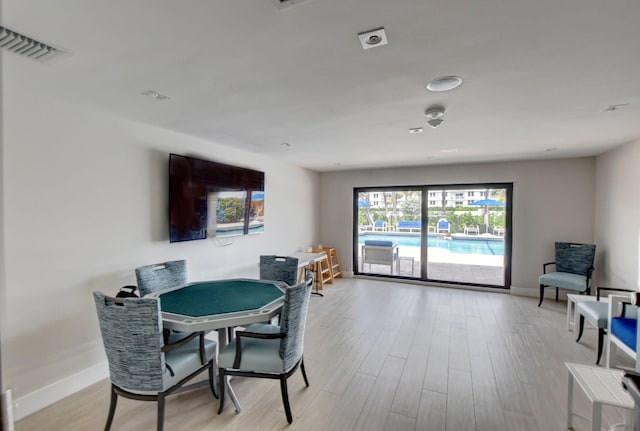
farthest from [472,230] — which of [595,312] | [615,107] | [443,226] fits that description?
[615,107]

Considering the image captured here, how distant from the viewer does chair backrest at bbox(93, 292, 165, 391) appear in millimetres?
2074

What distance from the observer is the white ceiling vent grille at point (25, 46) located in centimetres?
175

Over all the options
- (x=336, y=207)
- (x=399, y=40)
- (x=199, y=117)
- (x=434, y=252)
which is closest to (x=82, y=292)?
(x=199, y=117)

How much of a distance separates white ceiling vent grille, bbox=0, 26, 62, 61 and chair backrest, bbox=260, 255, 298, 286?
2.61 metres

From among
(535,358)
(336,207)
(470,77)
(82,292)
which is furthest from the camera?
(336,207)

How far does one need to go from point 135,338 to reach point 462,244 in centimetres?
577

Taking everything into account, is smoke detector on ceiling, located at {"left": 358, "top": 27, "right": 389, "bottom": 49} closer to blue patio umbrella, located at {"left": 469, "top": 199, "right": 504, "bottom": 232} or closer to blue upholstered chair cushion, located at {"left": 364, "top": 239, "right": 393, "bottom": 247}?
blue patio umbrella, located at {"left": 469, "top": 199, "right": 504, "bottom": 232}

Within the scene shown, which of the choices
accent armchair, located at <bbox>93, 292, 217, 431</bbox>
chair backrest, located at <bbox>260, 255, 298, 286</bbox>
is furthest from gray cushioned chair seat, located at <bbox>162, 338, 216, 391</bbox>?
chair backrest, located at <bbox>260, 255, 298, 286</bbox>

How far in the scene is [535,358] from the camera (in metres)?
3.27

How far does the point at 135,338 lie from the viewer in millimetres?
2088

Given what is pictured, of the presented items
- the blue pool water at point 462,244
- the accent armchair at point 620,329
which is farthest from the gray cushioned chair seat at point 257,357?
the blue pool water at point 462,244

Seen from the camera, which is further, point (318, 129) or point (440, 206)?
point (440, 206)

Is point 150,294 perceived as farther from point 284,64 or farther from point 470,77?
point 470,77

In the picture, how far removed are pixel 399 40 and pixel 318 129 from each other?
1.74 meters
